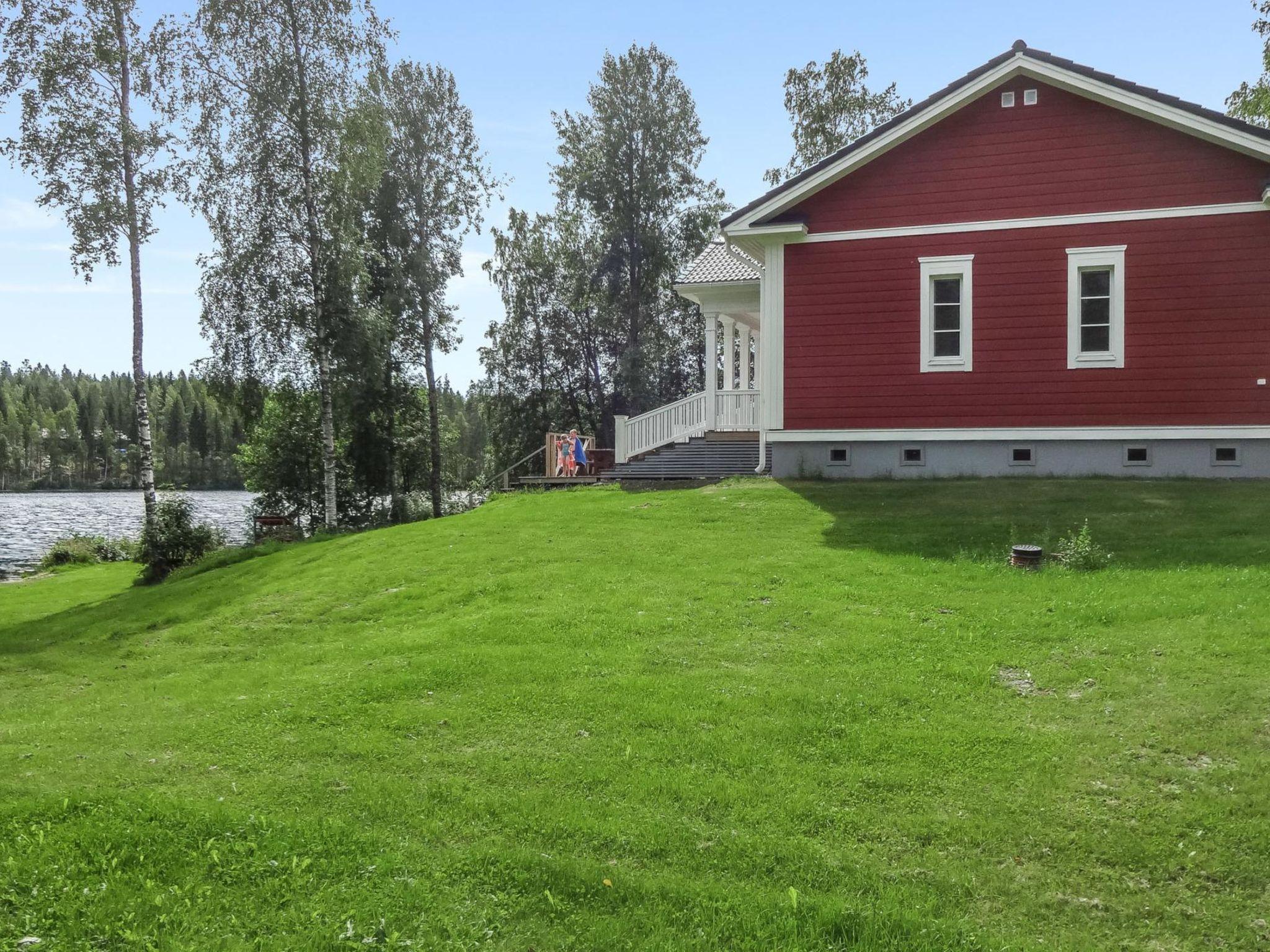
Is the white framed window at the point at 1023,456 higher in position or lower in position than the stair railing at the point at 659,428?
lower

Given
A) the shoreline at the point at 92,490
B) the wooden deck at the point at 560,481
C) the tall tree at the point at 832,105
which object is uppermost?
the tall tree at the point at 832,105

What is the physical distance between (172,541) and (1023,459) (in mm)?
19170

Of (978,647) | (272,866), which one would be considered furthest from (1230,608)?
(272,866)

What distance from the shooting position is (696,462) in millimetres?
20828

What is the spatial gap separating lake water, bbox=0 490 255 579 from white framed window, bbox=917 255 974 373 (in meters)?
18.6

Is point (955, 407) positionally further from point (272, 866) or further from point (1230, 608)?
point (272, 866)

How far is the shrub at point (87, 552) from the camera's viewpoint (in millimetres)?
30531

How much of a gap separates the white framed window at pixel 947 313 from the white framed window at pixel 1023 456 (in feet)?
5.82

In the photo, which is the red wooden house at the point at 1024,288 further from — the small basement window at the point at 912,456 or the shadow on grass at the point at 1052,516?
the shadow on grass at the point at 1052,516

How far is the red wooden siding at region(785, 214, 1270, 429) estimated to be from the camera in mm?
15727

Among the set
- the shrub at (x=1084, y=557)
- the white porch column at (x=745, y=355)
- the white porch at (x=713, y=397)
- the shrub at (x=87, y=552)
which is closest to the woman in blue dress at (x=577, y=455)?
the white porch at (x=713, y=397)

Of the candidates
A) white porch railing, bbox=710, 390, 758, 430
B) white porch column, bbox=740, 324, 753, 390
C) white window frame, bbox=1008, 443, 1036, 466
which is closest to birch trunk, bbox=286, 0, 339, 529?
white porch railing, bbox=710, 390, 758, 430

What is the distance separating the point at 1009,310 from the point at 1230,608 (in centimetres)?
927

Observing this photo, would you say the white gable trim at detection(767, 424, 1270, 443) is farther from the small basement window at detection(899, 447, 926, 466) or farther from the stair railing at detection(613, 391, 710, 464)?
the stair railing at detection(613, 391, 710, 464)
